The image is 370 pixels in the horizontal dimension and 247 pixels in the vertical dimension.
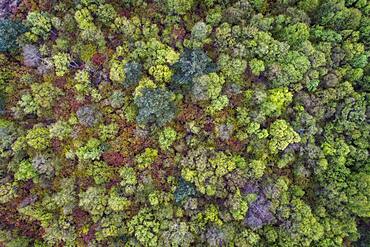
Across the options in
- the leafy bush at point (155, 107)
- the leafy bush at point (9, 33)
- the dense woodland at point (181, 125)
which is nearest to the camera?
the leafy bush at point (155, 107)

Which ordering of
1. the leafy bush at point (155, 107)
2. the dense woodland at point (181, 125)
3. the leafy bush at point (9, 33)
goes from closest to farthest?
the leafy bush at point (155, 107)
the dense woodland at point (181, 125)
the leafy bush at point (9, 33)

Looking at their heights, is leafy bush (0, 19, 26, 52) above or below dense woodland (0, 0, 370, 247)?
above

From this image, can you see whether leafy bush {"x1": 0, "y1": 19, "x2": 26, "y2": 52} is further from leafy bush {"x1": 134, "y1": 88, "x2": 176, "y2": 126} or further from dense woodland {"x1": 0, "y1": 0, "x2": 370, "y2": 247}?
leafy bush {"x1": 134, "y1": 88, "x2": 176, "y2": 126}

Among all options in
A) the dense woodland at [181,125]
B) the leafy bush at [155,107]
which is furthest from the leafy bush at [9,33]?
the leafy bush at [155,107]

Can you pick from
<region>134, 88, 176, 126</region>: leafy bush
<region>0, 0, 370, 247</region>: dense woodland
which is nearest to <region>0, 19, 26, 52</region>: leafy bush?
<region>0, 0, 370, 247</region>: dense woodland

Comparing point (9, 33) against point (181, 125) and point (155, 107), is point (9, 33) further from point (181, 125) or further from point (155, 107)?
point (181, 125)

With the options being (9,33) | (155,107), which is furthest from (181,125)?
(9,33)

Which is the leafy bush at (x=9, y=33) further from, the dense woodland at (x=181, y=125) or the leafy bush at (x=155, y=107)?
the leafy bush at (x=155, y=107)

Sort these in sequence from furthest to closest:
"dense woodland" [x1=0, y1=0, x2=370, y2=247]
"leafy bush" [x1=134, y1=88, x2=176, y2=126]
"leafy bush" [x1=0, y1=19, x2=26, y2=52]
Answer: "leafy bush" [x1=0, y1=19, x2=26, y2=52]
"dense woodland" [x1=0, y1=0, x2=370, y2=247]
"leafy bush" [x1=134, y1=88, x2=176, y2=126]

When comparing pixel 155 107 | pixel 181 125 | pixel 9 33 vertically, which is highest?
pixel 9 33
